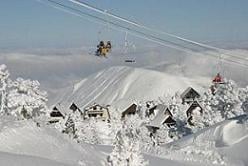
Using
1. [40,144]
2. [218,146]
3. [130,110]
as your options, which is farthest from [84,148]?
[130,110]

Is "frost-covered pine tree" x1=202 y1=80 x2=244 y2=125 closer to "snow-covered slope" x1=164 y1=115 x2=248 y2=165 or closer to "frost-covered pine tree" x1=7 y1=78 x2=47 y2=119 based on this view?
"snow-covered slope" x1=164 y1=115 x2=248 y2=165

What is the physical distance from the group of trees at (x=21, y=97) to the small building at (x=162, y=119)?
970 inches

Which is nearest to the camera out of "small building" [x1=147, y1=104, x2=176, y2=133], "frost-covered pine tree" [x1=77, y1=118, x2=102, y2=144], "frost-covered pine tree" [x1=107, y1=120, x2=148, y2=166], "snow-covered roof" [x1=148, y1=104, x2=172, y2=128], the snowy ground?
"frost-covered pine tree" [x1=107, y1=120, x2=148, y2=166]

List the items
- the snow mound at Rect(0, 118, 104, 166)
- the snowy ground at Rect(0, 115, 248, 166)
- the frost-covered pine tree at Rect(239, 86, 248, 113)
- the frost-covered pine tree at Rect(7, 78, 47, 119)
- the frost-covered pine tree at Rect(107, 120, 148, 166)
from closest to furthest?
the frost-covered pine tree at Rect(107, 120, 148, 166), the snowy ground at Rect(0, 115, 248, 166), the snow mound at Rect(0, 118, 104, 166), the frost-covered pine tree at Rect(7, 78, 47, 119), the frost-covered pine tree at Rect(239, 86, 248, 113)

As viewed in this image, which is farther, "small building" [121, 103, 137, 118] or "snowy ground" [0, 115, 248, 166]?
"small building" [121, 103, 137, 118]

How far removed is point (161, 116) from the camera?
→ 82.6m

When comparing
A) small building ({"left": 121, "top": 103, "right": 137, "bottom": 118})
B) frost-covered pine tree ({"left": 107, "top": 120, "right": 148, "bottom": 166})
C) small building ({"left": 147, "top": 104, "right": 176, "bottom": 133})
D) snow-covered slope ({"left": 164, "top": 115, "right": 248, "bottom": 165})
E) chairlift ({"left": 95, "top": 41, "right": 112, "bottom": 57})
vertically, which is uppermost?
small building ({"left": 121, "top": 103, "right": 137, "bottom": 118})

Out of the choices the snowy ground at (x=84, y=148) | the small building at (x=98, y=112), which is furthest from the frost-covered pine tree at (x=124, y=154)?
the small building at (x=98, y=112)

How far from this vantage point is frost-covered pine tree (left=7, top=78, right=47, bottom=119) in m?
48.9

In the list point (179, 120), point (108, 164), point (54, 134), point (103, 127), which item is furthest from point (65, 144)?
point (103, 127)

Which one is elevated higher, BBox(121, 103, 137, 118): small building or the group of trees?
BBox(121, 103, 137, 118): small building

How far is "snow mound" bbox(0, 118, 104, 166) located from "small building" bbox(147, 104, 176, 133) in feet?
171

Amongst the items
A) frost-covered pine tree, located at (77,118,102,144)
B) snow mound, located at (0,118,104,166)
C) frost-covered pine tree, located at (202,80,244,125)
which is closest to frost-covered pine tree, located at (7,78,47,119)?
frost-covered pine tree, located at (77,118,102,144)

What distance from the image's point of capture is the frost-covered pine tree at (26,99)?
4888cm
